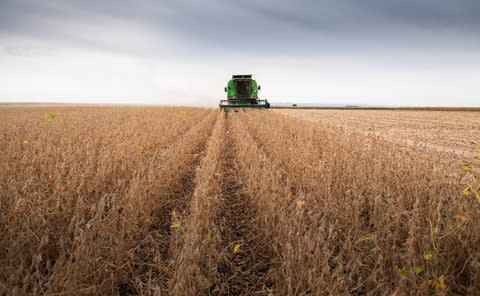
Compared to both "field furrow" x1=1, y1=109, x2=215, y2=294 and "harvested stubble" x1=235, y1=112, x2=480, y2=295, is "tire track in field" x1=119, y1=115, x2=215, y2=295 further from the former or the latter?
"harvested stubble" x1=235, y1=112, x2=480, y2=295

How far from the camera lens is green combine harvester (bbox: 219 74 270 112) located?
68.5 feet

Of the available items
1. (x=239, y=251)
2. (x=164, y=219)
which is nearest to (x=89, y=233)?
(x=164, y=219)

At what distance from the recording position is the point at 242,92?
22.0 metres

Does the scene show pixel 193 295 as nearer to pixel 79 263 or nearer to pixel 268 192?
pixel 79 263

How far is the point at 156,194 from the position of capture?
3.36 m

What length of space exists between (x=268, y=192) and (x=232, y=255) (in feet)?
3.34

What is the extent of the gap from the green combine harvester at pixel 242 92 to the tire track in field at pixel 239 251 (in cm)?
1737

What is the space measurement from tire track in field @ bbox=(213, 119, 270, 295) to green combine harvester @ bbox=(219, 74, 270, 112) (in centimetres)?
1737

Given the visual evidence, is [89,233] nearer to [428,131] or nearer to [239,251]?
[239,251]

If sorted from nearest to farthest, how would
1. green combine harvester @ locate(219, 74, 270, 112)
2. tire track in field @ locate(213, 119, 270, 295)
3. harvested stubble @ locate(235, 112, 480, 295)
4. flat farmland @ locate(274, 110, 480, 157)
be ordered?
harvested stubble @ locate(235, 112, 480, 295), tire track in field @ locate(213, 119, 270, 295), flat farmland @ locate(274, 110, 480, 157), green combine harvester @ locate(219, 74, 270, 112)

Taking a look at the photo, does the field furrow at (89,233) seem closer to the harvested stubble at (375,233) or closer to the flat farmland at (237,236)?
the flat farmland at (237,236)

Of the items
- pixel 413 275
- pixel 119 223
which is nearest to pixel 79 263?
pixel 119 223

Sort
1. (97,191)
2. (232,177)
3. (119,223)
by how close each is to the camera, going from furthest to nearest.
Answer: (232,177), (97,191), (119,223)

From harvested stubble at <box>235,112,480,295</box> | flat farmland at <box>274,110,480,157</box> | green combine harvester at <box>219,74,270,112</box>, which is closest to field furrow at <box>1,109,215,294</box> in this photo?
harvested stubble at <box>235,112,480,295</box>
